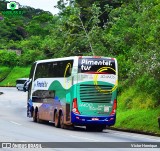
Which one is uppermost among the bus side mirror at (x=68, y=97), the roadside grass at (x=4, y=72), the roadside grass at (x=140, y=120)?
the roadside grass at (x=4, y=72)

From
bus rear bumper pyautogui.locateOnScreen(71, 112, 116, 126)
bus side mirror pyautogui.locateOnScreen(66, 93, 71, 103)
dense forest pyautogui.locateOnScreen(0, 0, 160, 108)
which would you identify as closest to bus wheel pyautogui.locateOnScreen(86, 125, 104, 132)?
bus rear bumper pyautogui.locateOnScreen(71, 112, 116, 126)

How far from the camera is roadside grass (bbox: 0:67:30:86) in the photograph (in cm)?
9149

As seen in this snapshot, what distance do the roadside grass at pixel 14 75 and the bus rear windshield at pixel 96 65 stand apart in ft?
210

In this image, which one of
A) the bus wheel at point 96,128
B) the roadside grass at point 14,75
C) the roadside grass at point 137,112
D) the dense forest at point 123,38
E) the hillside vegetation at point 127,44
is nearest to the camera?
the roadside grass at point 137,112

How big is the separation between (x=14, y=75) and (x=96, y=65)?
224ft

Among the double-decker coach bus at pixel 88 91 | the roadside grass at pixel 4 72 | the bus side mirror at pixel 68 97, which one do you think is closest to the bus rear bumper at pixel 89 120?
the double-decker coach bus at pixel 88 91

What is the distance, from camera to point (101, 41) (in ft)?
144

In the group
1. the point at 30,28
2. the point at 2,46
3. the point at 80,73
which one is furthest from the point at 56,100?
the point at 30,28

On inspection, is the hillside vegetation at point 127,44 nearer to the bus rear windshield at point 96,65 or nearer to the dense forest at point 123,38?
the dense forest at point 123,38

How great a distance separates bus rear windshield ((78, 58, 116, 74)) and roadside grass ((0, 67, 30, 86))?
6402cm

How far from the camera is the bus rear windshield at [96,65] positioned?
2753 centimetres

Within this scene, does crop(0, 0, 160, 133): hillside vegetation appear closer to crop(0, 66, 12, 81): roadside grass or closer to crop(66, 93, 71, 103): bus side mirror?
crop(66, 93, 71, 103): bus side mirror

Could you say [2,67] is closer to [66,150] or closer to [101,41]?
[101,41]

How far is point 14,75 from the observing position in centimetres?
9475
